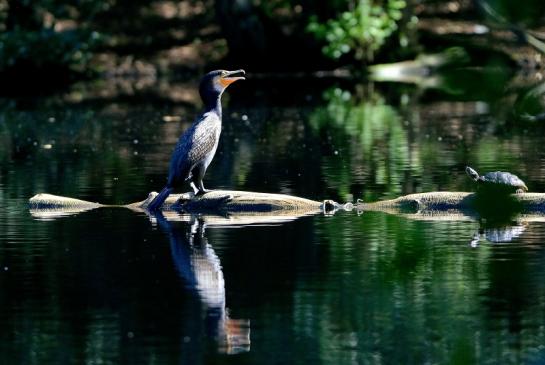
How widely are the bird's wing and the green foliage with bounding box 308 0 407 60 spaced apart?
22448 mm

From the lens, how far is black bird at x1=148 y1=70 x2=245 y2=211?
40.4 feet

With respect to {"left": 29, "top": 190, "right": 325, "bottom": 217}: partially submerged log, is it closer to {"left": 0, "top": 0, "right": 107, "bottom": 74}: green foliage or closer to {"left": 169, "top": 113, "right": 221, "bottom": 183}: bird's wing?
{"left": 169, "top": 113, "right": 221, "bottom": 183}: bird's wing

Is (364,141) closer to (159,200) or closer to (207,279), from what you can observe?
(159,200)

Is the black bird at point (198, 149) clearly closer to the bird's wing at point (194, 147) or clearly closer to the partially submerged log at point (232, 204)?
the bird's wing at point (194, 147)

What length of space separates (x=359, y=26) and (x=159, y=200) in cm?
2361

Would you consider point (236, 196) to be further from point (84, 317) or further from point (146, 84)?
point (146, 84)

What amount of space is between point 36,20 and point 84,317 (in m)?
30.2

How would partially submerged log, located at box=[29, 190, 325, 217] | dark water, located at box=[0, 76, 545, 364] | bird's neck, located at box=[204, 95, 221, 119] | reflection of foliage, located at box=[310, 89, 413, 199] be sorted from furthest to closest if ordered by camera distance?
reflection of foliage, located at box=[310, 89, 413, 199] → bird's neck, located at box=[204, 95, 221, 119] → partially submerged log, located at box=[29, 190, 325, 217] → dark water, located at box=[0, 76, 545, 364]

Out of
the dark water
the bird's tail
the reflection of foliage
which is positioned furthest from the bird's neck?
the reflection of foliage

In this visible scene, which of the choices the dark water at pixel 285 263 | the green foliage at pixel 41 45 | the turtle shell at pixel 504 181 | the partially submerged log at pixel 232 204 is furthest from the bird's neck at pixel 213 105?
the green foliage at pixel 41 45

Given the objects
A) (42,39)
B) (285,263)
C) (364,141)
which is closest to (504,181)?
(285,263)

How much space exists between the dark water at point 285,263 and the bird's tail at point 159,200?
0.22 meters

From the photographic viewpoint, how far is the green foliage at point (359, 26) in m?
35.2

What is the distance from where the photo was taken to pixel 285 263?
9.74 meters
